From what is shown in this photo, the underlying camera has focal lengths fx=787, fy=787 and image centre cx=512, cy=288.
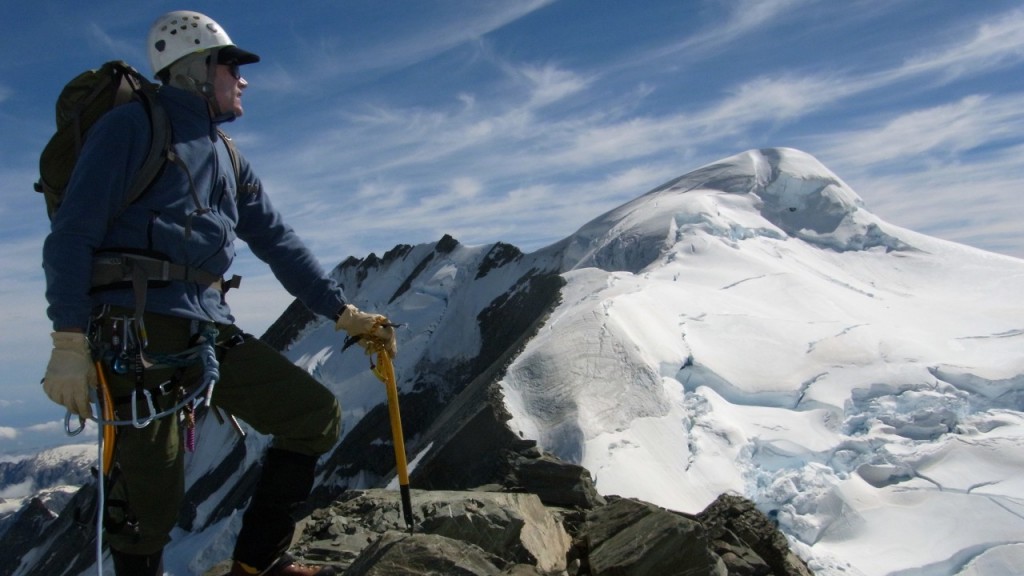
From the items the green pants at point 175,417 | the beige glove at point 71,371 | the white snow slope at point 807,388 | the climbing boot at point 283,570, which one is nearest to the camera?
the beige glove at point 71,371

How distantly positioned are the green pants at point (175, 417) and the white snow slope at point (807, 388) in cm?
953

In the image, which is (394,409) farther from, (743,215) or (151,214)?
(743,215)

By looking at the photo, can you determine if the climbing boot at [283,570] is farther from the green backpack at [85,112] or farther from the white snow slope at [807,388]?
the white snow slope at [807,388]

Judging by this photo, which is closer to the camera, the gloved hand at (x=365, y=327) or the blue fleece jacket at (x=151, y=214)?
the blue fleece jacket at (x=151, y=214)

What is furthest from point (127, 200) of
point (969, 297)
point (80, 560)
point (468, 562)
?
point (80, 560)

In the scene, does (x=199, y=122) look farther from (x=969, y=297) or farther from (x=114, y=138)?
(x=969, y=297)

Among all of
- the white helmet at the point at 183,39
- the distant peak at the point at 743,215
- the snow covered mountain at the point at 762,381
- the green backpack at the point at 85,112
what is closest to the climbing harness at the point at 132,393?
the green backpack at the point at 85,112

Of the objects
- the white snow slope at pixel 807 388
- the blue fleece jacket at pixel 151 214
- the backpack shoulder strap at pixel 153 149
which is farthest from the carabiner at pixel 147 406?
the white snow slope at pixel 807 388

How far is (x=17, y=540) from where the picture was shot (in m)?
66.6

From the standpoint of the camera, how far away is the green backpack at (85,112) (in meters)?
3.82

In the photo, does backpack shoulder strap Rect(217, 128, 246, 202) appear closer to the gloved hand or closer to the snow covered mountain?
the gloved hand

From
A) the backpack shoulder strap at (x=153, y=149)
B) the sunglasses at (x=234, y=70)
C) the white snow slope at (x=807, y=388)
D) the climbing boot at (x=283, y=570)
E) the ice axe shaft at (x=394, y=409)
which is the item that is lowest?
the white snow slope at (x=807, y=388)

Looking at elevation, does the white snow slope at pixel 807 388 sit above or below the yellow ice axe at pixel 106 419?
below

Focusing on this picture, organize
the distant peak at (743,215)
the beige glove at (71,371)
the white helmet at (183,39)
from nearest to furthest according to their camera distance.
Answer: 1. the beige glove at (71,371)
2. the white helmet at (183,39)
3. the distant peak at (743,215)
